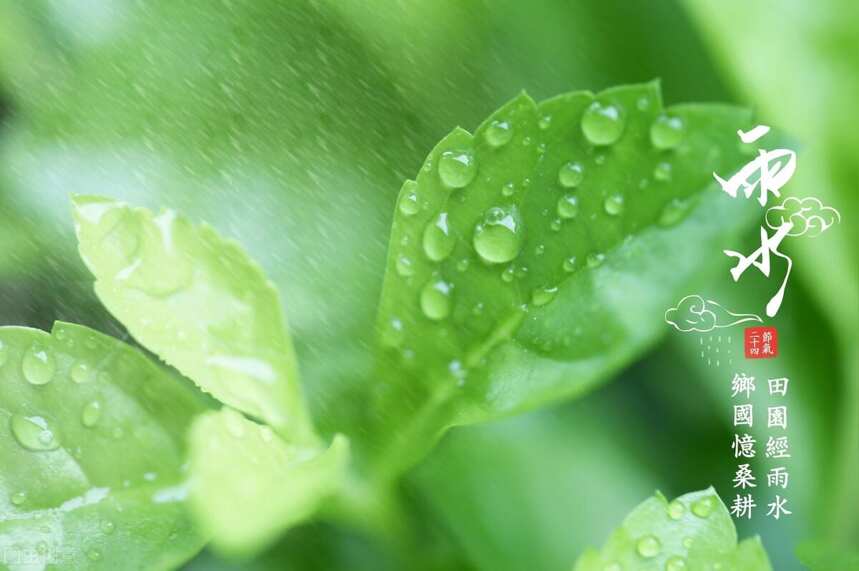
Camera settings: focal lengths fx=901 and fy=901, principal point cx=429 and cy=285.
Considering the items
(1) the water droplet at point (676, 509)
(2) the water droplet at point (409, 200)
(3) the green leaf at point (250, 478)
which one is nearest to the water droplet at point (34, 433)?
(3) the green leaf at point (250, 478)

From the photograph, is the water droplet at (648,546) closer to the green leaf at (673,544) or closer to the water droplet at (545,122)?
the green leaf at (673,544)

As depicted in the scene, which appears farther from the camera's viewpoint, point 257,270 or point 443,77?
point 443,77

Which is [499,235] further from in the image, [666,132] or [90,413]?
[90,413]

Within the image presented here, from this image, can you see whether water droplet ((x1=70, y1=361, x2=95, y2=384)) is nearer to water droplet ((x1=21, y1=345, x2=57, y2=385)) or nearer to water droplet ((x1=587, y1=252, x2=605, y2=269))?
water droplet ((x1=21, y1=345, x2=57, y2=385))

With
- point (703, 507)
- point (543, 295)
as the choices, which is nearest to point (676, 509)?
point (703, 507)

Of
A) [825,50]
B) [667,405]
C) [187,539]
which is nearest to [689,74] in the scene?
[825,50]

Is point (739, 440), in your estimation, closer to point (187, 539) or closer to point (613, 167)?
point (613, 167)
